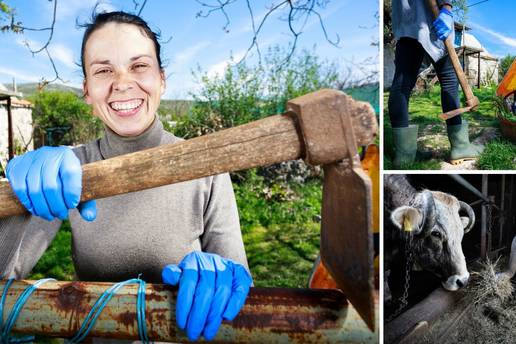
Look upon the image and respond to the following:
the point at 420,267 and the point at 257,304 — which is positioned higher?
the point at 257,304

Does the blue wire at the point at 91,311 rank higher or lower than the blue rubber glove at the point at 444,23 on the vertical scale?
lower

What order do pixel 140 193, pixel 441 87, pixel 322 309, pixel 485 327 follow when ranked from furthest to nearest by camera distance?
pixel 485 327 → pixel 441 87 → pixel 140 193 → pixel 322 309

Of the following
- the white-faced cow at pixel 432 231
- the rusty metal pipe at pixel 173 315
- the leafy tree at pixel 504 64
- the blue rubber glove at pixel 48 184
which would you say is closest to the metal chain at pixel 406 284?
the white-faced cow at pixel 432 231

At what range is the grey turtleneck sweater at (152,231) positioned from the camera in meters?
1.73

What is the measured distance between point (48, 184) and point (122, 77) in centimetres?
71

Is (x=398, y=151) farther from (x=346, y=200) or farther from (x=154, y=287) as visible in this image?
(x=154, y=287)

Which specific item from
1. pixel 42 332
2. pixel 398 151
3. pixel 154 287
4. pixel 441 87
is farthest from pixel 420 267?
pixel 42 332

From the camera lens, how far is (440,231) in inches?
93.0

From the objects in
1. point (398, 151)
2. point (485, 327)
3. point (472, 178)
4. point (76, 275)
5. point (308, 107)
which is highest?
point (308, 107)

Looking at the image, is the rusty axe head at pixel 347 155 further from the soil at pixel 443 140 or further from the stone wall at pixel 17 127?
the stone wall at pixel 17 127

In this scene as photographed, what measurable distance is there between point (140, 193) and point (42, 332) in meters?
0.72

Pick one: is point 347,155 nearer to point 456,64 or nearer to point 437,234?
point 456,64

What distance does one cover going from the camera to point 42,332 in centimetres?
117

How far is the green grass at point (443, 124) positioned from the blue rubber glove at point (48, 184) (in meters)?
1.57
